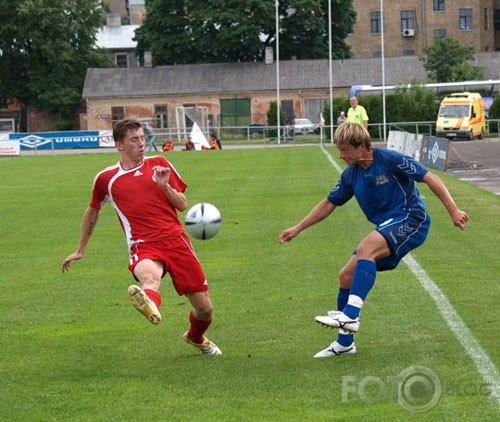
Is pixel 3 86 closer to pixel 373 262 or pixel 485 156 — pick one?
pixel 485 156

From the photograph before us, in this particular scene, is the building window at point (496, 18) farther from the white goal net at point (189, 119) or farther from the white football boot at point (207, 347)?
the white football boot at point (207, 347)

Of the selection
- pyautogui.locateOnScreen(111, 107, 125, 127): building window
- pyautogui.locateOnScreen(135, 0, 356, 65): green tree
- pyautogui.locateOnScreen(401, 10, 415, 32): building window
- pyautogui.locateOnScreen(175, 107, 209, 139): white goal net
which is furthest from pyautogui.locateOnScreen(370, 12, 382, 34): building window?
pyautogui.locateOnScreen(175, 107, 209, 139): white goal net

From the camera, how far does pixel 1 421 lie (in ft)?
20.7

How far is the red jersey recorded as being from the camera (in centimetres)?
784

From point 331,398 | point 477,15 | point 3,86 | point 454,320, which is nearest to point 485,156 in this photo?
point 454,320

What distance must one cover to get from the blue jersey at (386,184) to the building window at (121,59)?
102876 millimetres

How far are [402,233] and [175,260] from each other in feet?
5.57

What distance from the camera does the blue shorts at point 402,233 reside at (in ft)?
25.7

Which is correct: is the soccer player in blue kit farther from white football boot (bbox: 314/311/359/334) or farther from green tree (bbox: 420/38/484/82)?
green tree (bbox: 420/38/484/82)

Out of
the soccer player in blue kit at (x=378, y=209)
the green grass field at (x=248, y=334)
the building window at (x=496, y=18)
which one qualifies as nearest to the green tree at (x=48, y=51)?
the building window at (x=496, y=18)

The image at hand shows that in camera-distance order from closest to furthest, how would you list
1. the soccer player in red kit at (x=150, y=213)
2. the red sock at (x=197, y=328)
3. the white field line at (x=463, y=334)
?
1. the white field line at (x=463, y=334)
2. the soccer player in red kit at (x=150, y=213)
3. the red sock at (x=197, y=328)

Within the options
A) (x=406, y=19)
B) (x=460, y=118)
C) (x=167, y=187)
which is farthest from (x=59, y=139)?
(x=167, y=187)

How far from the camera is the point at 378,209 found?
7.99 meters

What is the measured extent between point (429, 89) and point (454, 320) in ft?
197
